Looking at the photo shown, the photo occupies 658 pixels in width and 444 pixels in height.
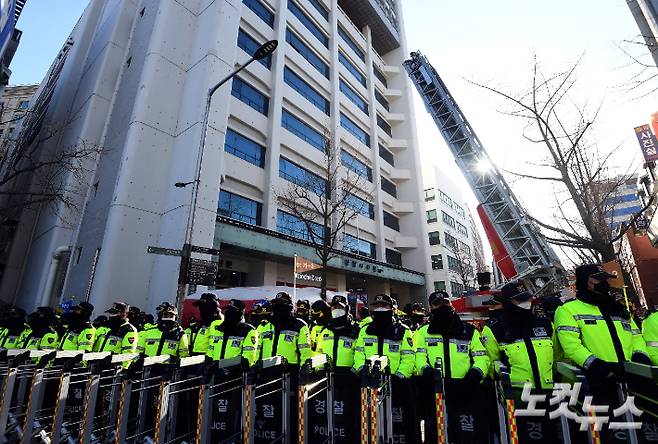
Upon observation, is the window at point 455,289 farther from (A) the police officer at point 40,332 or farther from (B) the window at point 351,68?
(A) the police officer at point 40,332

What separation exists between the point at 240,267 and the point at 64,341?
13.0m

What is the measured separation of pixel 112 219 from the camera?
14.6m

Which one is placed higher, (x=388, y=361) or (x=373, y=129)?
(x=373, y=129)

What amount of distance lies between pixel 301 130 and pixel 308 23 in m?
10.9

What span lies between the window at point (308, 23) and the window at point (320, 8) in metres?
2.07

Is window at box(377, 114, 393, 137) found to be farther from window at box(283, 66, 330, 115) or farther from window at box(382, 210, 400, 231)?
window at box(382, 210, 400, 231)

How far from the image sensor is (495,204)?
47.9ft

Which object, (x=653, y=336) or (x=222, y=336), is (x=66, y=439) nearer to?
(x=222, y=336)

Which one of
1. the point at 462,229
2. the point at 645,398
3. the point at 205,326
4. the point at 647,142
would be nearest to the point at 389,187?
the point at 647,142

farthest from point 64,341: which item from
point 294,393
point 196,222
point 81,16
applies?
point 81,16

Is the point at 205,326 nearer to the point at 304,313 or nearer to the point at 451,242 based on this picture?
the point at 304,313

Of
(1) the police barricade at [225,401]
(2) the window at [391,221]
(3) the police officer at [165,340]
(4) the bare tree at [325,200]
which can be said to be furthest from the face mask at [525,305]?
(2) the window at [391,221]

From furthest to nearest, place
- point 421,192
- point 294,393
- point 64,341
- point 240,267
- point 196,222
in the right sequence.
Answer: point 421,192
point 240,267
point 196,222
point 64,341
point 294,393

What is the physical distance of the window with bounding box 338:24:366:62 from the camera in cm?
3366
